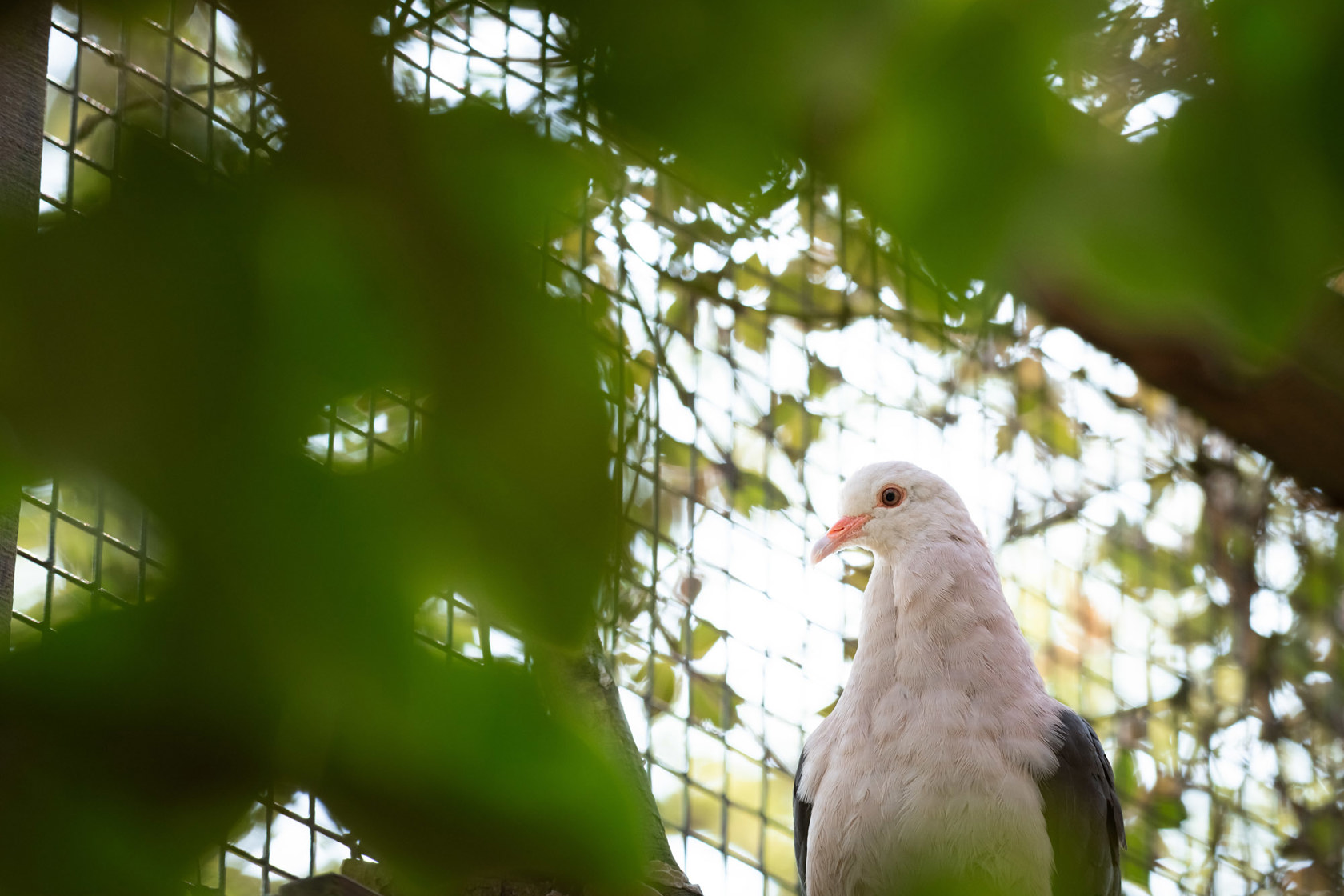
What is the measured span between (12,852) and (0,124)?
92mm

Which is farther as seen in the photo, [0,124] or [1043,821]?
[1043,821]

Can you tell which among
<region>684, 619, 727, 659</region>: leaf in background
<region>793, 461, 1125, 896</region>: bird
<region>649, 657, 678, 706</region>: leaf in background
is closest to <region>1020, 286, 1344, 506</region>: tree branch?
<region>793, 461, 1125, 896</region>: bird

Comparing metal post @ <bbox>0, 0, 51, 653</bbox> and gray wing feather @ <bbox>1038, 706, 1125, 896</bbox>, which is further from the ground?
gray wing feather @ <bbox>1038, 706, 1125, 896</bbox>

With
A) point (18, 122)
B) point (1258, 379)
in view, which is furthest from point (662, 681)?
point (18, 122)

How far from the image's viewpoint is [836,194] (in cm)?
22

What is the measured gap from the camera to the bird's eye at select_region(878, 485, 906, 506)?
2.01 metres

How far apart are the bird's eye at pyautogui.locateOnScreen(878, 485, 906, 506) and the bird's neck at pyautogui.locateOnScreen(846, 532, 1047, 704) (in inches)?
4.7

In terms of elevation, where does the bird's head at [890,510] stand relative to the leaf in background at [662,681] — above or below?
above

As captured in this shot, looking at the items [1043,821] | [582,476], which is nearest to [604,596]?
[582,476]

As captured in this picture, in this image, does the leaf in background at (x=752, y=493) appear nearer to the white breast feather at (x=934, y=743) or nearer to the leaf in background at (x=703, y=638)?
the leaf in background at (x=703, y=638)

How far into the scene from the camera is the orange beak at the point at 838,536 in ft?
6.62

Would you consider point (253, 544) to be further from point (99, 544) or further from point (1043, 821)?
point (1043, 821)

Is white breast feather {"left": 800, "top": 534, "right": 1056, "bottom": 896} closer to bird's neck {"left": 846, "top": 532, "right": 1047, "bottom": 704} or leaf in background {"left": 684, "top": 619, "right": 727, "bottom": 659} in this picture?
bird's neck {"left": 846, "top": 532, "right": 1047, "bottom": 704}

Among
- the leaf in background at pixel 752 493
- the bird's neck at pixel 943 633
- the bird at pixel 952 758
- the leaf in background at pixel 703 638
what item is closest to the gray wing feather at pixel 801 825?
the bird at pixel 952 758
